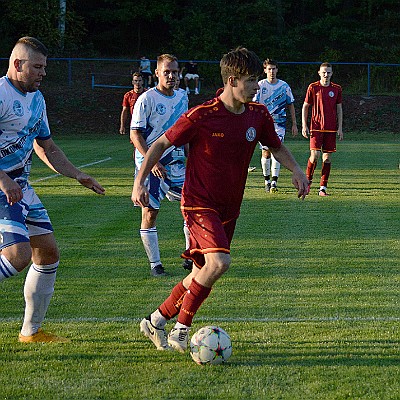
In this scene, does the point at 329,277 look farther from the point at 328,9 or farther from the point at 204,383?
the point at 328,9

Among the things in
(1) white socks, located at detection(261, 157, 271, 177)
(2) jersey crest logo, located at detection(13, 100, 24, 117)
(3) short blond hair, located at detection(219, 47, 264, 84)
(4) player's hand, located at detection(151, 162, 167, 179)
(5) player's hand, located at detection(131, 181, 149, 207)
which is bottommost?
(1) white socks, located at detection(261, 157, 271, 177)

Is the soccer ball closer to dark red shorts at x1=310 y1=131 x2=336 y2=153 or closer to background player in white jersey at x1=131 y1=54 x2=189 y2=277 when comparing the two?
background player in white jersey at x1=131 y1=54 x2=189 y2=277

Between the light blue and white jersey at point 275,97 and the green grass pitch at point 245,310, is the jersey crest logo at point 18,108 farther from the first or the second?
the light blue and white jersey at point 275,97

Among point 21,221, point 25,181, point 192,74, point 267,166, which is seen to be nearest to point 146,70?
point 192,74

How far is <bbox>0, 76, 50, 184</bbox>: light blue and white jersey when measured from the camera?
217 inches

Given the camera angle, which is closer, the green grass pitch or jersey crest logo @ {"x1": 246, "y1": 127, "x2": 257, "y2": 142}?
the green grass pitch

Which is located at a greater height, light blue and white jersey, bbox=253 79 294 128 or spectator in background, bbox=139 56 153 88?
light blue and white jersey, bbox=253 79 294 128

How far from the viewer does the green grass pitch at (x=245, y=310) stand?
493 cm

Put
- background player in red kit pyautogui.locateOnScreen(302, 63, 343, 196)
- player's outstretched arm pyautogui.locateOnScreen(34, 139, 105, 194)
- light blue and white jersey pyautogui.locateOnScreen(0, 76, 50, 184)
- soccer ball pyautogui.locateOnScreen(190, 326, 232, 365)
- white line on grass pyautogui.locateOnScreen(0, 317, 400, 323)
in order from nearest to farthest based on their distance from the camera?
soccer ball pyautogui.locateOnScreen(190, 326, 232, 365)
light blue and white jersey pyautogui.locateOnScreen(0, 76, 50, 184)
player's outstretched arm pyautogui.locateOnScreen(34, 139, 105, 194)
white line on grass pyautogui.locateOnScreen(0, 317, 400, 323)
background player in red kit pyautogui.locateOnScreen(302, 63, 343, 196)

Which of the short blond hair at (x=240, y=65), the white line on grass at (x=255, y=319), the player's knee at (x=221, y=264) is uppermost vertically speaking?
the short blond hair at (x=240, y=65)

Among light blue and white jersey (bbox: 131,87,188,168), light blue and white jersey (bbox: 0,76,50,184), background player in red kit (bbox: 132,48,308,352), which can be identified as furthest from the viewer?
light blue and white jersey (bbox: 131,87,188,168)

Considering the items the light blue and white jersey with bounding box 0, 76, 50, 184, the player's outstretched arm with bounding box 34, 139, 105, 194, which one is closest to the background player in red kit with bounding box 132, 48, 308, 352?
the player's outstretched arm with bounding box 34, 139, 105, 194

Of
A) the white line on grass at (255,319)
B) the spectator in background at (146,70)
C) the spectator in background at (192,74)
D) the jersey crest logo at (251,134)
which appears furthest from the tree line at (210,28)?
the jersey crest logo at (251,134)

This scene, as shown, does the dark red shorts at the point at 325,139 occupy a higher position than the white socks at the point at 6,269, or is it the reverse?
the white socks at the point at 6,269
